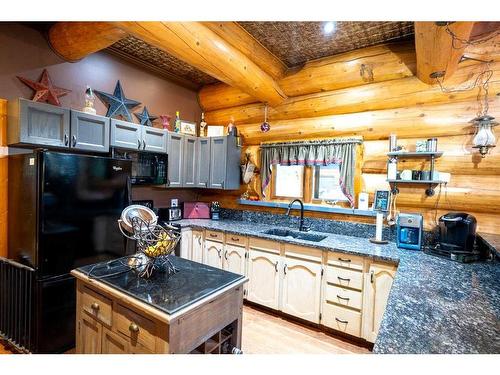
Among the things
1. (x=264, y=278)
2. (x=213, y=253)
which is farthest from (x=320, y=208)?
(x=213, y=253)

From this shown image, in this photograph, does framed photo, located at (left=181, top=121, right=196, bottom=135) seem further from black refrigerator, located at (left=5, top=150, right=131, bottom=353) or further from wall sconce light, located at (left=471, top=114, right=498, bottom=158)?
wall sconce light, located at (left=471, top=114, right=498, bottom=158)

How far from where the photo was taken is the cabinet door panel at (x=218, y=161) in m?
3.43

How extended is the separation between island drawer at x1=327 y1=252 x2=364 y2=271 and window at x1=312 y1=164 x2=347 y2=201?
2.91 feet

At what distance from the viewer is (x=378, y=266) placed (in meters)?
2.10

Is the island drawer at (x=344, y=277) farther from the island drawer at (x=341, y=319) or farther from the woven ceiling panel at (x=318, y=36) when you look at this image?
the woven ceiling panel at (x=318, y=36)

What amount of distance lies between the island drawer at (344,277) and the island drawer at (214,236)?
1283mm

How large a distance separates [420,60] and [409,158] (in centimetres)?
93

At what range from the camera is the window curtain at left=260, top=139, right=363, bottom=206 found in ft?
9.20

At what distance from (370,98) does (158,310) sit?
2796 millimetres
